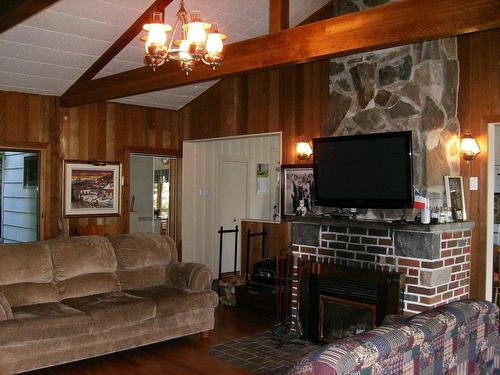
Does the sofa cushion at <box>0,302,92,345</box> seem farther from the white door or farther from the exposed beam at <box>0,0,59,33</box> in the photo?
the white door

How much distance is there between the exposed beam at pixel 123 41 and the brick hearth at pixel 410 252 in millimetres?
2564

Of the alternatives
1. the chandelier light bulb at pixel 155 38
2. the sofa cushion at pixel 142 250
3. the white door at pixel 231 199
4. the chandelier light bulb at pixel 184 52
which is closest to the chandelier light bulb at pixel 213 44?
the chandelier light bulb at pixel 184 52

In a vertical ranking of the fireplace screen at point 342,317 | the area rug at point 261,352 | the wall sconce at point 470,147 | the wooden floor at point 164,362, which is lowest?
the wooden floor at point 164,362

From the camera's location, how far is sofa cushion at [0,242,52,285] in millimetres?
4305

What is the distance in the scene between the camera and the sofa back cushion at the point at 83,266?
182 inches

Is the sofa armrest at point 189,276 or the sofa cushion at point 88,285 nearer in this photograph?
the sofa cushion at point 88,285

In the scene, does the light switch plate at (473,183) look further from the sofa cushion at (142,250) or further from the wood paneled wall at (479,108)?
the sofa cushion at (142,250)

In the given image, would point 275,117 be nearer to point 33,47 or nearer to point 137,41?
point 137,41

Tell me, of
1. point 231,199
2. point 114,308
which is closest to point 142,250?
point 114,308

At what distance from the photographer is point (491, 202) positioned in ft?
15.9

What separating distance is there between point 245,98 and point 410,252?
10.8ft

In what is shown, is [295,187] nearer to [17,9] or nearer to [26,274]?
[26,274]

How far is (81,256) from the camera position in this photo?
4801 millimetres

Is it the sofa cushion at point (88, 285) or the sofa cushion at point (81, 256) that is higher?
the sofa cushion at point (81, 256)
